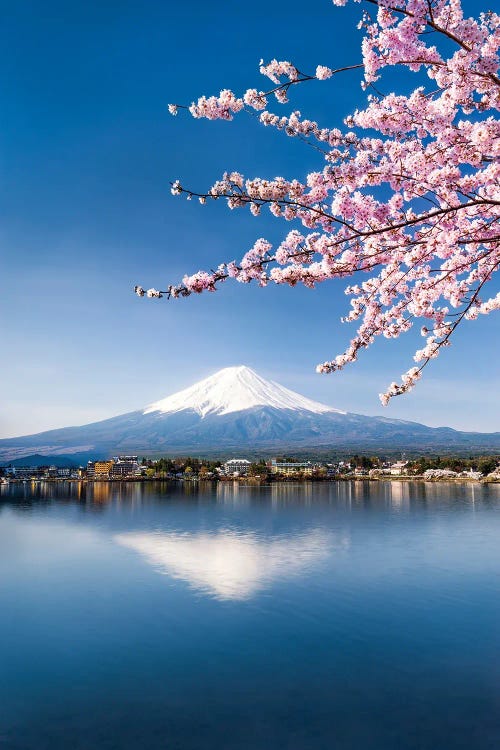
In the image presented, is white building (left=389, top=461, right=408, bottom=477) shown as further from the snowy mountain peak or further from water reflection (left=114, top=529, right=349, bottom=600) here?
the snowy mountain peak

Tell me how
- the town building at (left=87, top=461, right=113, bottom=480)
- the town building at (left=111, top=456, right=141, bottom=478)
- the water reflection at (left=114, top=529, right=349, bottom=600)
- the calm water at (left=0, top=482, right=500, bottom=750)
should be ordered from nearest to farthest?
the calm water at (left=0, top=482, right=500, bottom=750) → the water reflection at (left=114, top=529, right=349, bottom=600) → the town building at (left=111, top=456, right=141, bottom=478) → the town building at (left=87, top=461, right=113, bottom=480)

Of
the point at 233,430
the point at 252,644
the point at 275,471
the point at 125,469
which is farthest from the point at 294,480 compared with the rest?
the point at 233,430

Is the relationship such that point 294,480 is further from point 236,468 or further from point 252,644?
point 252,644

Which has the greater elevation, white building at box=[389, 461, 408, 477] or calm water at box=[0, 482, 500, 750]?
calm water at box=[0, 482, 500, 750]

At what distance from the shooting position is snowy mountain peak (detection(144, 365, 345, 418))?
157 metres

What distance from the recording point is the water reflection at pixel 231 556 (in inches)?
471

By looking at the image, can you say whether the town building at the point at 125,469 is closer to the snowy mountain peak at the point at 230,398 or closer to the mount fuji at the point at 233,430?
the mount fuji at the point at 233,430

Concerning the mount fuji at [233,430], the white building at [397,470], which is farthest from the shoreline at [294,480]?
the mount fuji at [233,430]

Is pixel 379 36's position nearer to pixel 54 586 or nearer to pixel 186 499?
pixel 54 586

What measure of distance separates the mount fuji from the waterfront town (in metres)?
31.3

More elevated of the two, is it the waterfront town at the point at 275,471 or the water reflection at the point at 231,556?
the water reflection at the point at 231,556

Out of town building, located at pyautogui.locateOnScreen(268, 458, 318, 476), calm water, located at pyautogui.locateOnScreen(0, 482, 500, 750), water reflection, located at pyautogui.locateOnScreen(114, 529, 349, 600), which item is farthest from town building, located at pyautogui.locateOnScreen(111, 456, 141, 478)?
calm water, located at pyautogui.locateOnScreen(0, 482, 500, 750)

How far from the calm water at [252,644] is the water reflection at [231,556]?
0.29ft

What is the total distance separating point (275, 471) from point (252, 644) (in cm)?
5751
